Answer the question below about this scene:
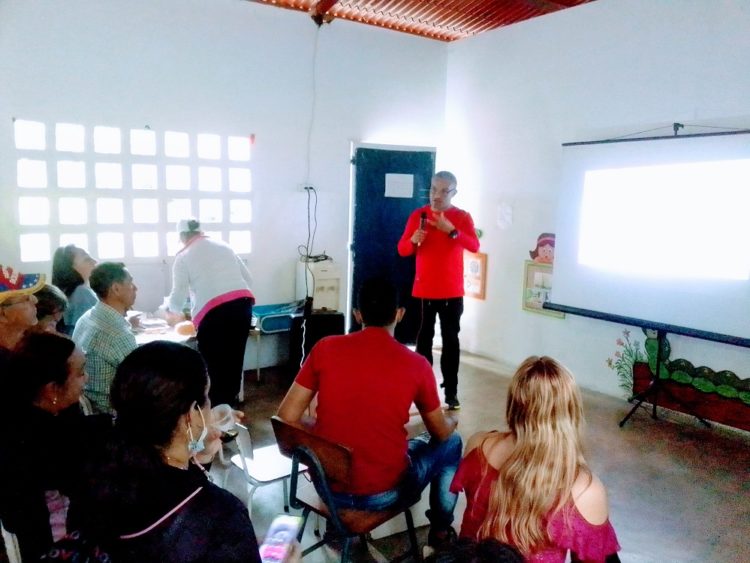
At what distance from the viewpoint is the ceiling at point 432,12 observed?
482 centimetres

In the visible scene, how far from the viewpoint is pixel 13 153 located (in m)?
3.73

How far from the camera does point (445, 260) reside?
4.02 metres

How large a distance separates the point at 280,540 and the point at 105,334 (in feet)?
4.30

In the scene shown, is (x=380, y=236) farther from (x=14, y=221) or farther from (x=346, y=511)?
(x=346, y=511)

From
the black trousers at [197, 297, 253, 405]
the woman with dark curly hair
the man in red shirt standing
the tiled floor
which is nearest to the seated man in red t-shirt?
the tiled floor

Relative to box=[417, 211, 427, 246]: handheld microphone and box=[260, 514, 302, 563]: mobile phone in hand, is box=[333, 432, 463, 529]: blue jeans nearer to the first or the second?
box=[260, 514, 302, 563]: mobile phone in hand

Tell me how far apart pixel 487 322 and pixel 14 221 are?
4.08 meters

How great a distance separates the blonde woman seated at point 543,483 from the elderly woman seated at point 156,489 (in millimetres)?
648

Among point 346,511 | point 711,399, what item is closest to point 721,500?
point 711,399

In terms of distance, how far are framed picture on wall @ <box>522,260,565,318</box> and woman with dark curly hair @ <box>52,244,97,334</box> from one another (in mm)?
3521

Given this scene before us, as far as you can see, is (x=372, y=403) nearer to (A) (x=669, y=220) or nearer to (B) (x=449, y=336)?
(B) (x=449, y=336)

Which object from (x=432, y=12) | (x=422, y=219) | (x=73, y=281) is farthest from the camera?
(x=432, y=12)

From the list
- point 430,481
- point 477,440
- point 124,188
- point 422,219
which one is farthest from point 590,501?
point 124,188

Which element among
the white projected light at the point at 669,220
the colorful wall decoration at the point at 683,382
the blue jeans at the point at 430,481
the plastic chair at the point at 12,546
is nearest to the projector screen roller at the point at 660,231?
the white projected light at the point at 669,220
